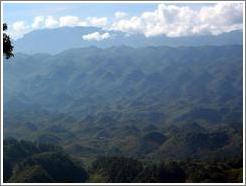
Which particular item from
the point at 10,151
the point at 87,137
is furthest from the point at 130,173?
the point at 87,137

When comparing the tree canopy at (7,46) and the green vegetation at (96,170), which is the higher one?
the tree canopy at (7,46)

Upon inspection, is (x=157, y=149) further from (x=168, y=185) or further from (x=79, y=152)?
(x=168, y=185)

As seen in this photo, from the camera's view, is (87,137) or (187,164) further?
(87,137)

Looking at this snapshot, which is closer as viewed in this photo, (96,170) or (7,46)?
(7,46)

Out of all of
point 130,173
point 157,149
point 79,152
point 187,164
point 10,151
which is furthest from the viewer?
point 157,149

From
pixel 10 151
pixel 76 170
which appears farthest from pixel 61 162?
pixel 10 151

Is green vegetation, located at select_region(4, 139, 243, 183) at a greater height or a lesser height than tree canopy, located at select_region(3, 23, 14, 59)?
lesser

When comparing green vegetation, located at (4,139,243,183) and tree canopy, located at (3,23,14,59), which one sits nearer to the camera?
tree canopy, located at (3,23,14,59)

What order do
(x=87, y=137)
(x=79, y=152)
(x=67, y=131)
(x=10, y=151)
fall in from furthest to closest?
1. (x=67, y=131)
2. (x=87, y=137)
3. (x=79, y=152)
4. (x=10, y=151)

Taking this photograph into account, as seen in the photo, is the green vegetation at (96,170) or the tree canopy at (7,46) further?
the green vegetation at (96,170)

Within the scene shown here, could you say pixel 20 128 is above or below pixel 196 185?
above

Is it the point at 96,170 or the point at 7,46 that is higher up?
the point at 7,46
